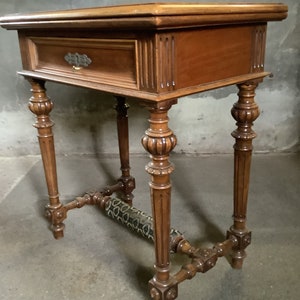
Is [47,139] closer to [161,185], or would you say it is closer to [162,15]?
[161,185]

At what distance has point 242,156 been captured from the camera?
1214 mm

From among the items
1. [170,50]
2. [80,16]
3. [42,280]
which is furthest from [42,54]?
[42,280]

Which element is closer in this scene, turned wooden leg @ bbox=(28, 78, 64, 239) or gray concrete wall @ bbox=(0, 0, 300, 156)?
turned wooden leg @ bbox=(28, 78, 64, 239)

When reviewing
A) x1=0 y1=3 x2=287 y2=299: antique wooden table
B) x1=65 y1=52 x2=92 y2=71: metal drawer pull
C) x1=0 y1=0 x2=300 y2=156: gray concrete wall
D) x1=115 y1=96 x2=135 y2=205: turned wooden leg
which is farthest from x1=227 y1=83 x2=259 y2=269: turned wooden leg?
x1=0 y1=0 x2=300 y2=156: gray concrete wall

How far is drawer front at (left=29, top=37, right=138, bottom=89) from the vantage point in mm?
891

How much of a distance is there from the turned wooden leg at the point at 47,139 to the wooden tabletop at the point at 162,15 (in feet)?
0.95

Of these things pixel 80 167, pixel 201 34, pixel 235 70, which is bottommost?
pixel 80 167

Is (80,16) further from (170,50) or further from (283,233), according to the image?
(283,233)

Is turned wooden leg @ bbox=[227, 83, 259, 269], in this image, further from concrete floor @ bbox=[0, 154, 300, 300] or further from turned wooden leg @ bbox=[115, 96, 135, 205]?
turned wooden leg @ bbox=[115, 96, 135, 205]

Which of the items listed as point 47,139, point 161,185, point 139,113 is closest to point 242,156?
point 161,185

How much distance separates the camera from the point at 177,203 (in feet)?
5.81

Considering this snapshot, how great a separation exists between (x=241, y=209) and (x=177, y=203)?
1.69 ft

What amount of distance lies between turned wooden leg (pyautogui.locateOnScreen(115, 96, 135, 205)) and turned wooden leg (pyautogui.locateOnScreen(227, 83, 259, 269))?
1.79 feet

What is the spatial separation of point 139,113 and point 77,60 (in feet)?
4.03
